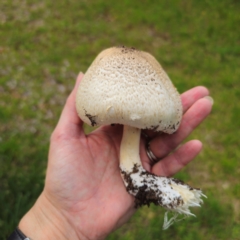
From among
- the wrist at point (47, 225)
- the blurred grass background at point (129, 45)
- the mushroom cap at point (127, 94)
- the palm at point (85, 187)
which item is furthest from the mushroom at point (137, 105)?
the blurred grass background at point (129, 45)

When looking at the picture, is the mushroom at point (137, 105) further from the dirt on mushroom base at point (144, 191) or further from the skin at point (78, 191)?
the skin at point (78, 191)

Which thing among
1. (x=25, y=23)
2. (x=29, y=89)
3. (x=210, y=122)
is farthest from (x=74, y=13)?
(x=210, y=122)

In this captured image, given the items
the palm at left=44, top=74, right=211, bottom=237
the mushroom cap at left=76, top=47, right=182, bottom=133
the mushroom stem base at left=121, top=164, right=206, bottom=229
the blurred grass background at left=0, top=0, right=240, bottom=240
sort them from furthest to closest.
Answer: the blurred grass background at left=0, top=0, right=240, bottom=240, the palm at left=44, top=74, right=211, bottom=237, the mushroom stem base at left=121, top=164, right=206, bottom=229, the mushroom cap at left=76, top=47, right=182, bottom=133

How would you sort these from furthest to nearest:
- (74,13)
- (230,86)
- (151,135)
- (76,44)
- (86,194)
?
(74,13) < (76,44) < (230,86) < (151,135) < (86,194)

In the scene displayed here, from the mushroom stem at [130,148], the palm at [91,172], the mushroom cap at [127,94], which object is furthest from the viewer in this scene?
the mushroom stem at [130,148]

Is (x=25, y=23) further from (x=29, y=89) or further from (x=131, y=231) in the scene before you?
(x=131, y=231)

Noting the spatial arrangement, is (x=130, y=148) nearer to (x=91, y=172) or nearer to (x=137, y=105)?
(x=91, y=172)

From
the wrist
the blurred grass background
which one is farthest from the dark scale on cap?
the blurred grass background

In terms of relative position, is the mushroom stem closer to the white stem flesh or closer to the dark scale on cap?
the white stem flesh
